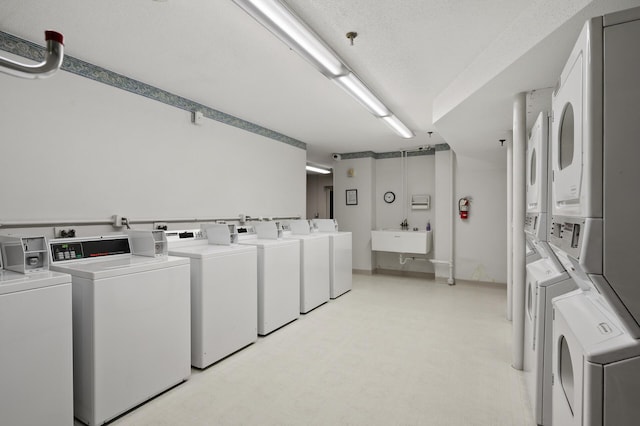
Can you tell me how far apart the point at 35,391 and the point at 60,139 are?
2027 mm

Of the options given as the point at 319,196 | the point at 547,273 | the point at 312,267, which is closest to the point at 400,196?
the point at 312,267

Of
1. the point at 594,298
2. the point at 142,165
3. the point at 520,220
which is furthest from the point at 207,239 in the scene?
the point at 594,298

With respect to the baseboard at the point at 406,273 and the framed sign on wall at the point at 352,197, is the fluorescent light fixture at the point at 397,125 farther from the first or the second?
the baseboard at the point at 406,273

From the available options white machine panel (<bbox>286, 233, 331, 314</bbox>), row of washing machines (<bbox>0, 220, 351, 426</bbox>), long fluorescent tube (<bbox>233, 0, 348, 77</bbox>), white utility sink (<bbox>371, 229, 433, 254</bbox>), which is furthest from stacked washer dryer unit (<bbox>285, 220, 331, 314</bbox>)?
long fluorescent tube (<bbox>233, 0, 348, 77</bbox>)

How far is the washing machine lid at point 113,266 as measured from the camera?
85.0 inches

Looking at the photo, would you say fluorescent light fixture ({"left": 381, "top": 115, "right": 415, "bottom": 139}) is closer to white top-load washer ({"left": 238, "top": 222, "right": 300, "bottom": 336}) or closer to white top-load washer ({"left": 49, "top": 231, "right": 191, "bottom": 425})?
white top-load washer ({"left": 238, "top": 222, "right": 300, "bottom": 336})

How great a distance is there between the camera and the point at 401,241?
6.64 m

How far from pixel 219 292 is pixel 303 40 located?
2.26 metres

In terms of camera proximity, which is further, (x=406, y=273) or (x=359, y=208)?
(x=359, y=208)

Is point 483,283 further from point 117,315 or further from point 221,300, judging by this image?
point 117,315

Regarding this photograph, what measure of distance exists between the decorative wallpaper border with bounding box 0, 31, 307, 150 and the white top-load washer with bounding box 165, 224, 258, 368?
1.53 metres

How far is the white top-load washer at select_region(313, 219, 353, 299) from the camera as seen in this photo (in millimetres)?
5242

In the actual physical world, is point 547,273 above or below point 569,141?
below

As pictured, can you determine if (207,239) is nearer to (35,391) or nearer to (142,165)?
(142,165)
